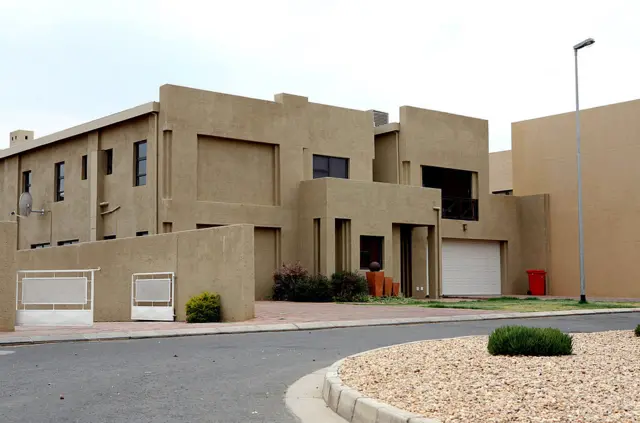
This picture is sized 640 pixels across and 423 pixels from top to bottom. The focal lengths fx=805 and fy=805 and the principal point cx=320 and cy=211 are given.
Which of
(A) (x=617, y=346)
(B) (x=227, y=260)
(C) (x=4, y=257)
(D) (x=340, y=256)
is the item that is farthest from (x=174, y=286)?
(A) (x=617, y=346)

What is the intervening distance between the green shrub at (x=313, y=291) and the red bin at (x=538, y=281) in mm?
12946

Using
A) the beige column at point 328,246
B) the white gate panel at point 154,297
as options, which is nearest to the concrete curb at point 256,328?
the white gate panel at point 154,297

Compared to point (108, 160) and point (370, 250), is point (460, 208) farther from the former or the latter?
point (108, 160)

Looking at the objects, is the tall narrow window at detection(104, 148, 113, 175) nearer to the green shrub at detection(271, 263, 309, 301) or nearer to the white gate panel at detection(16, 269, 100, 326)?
the green shrub at detection(271, 263, 309, 301)

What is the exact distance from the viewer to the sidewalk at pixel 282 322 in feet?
55.0

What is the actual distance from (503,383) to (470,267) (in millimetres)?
30625

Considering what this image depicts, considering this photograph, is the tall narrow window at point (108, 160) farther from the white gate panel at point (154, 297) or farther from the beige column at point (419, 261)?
the beige column at point (419, 261)

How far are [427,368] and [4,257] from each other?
1131 cm

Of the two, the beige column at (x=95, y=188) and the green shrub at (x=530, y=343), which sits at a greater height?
the beige column at (x=95, y=188)

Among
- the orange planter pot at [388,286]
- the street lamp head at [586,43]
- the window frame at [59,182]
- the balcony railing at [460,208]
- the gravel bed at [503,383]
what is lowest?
the gravel bed at [503,383]

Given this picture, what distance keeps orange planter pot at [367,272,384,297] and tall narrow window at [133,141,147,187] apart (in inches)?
372

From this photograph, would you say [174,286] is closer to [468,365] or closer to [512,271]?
[468,365]

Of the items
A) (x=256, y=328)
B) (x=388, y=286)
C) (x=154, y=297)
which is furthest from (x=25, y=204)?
(x=256, y=328)

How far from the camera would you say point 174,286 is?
76.2ft
